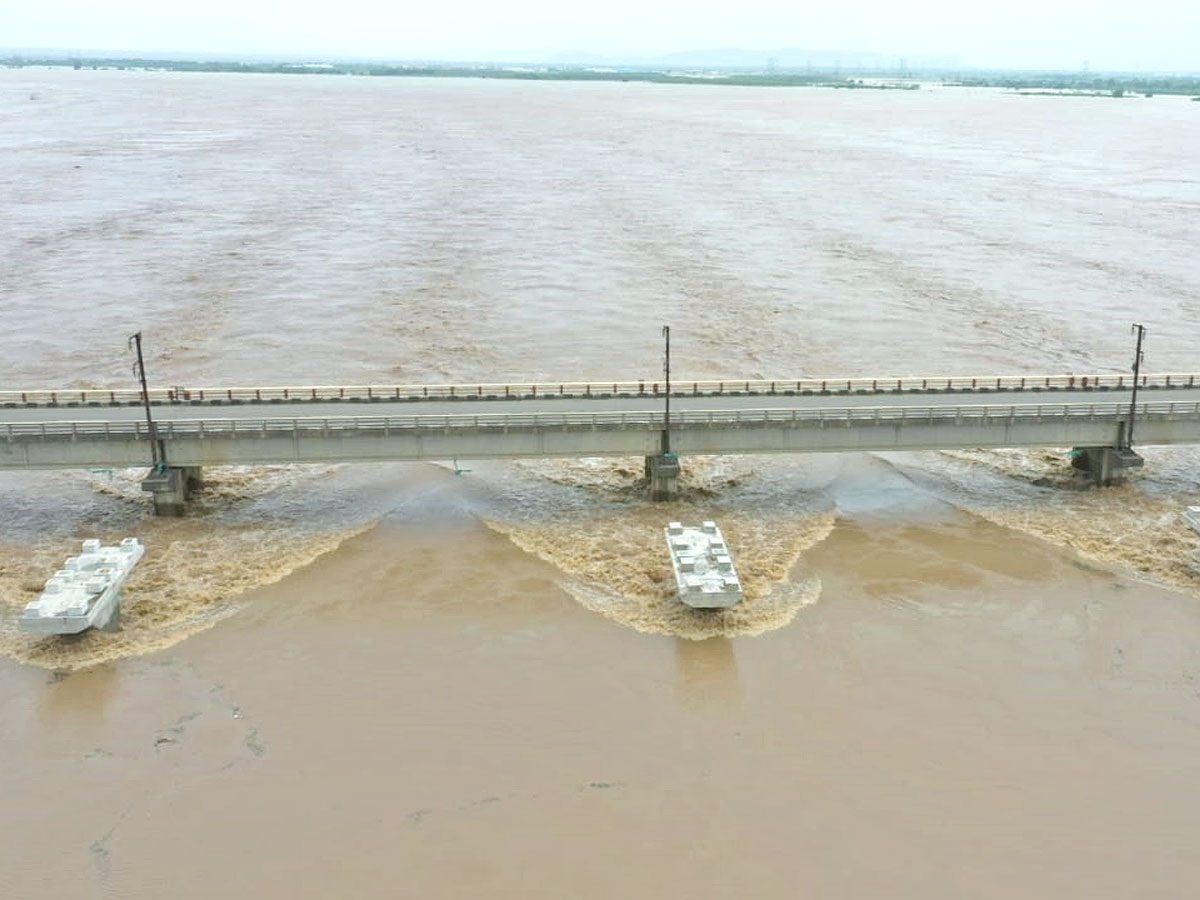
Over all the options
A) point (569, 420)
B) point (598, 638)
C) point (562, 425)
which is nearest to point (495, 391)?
point (569, 420)

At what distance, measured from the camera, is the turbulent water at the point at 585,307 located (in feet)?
117

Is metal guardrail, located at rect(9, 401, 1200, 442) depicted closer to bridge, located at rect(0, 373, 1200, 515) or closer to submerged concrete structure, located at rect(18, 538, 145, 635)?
bridge, located at rect(0, 373, 1200, 515)

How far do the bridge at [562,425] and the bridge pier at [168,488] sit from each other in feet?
0.16

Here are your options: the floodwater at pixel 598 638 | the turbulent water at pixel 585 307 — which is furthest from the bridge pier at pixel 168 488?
the floodwater at pixel 598 638

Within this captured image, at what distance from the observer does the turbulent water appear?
1404 inches

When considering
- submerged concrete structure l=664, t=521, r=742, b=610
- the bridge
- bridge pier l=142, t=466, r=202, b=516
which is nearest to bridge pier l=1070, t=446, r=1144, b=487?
the bridge

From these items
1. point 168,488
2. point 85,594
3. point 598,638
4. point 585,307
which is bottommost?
point 598,638

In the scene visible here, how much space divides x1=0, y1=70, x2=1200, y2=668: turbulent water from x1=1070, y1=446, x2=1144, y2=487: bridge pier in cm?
74

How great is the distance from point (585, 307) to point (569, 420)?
29.1 metres

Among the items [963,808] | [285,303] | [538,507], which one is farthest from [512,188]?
[963,808]

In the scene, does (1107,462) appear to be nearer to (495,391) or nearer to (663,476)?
(663,476)

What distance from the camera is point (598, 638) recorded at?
29.9 meters

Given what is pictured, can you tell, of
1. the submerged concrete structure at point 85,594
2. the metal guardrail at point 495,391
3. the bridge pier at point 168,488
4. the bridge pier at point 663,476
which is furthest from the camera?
the metal guardrail at point 495,391

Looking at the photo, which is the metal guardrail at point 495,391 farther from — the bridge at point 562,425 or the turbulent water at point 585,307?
the turbulent water at point 585,307
